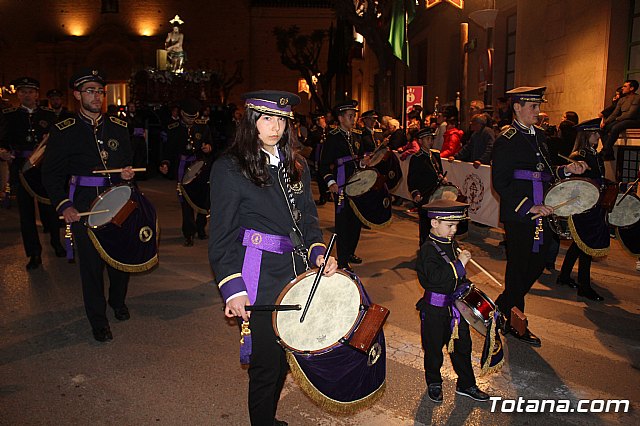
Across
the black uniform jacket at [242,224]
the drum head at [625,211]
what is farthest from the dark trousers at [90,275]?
the drum head at [625,211]

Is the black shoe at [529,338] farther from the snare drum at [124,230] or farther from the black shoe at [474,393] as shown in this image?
the snare drum at [124,230]

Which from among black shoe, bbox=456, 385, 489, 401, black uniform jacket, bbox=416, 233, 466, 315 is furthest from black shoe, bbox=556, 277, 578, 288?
black uniform jacket, bbox=416, 233, 466, 315

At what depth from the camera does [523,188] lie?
5.34 meters

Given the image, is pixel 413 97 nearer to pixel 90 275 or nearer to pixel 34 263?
pixel 34 263

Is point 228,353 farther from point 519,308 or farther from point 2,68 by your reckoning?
point 2,68

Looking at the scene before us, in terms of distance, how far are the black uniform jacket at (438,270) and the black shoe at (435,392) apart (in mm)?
535

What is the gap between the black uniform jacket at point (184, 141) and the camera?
9.56 meters

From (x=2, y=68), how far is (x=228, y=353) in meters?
49.0

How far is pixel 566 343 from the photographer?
548cm

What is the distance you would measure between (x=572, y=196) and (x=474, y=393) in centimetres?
218

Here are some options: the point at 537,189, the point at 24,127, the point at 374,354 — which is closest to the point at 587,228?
the point at 537,189

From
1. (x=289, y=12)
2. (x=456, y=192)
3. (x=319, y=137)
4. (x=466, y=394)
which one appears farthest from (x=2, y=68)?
(x=466, y=394)

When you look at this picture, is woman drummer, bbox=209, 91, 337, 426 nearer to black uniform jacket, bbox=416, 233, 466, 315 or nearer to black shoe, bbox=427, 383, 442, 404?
black uniform jacket, bbox=416, 233, 466, 315

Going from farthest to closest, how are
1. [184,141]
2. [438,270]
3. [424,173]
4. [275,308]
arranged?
[184,141], [424,173], [438,270], [275,308]
